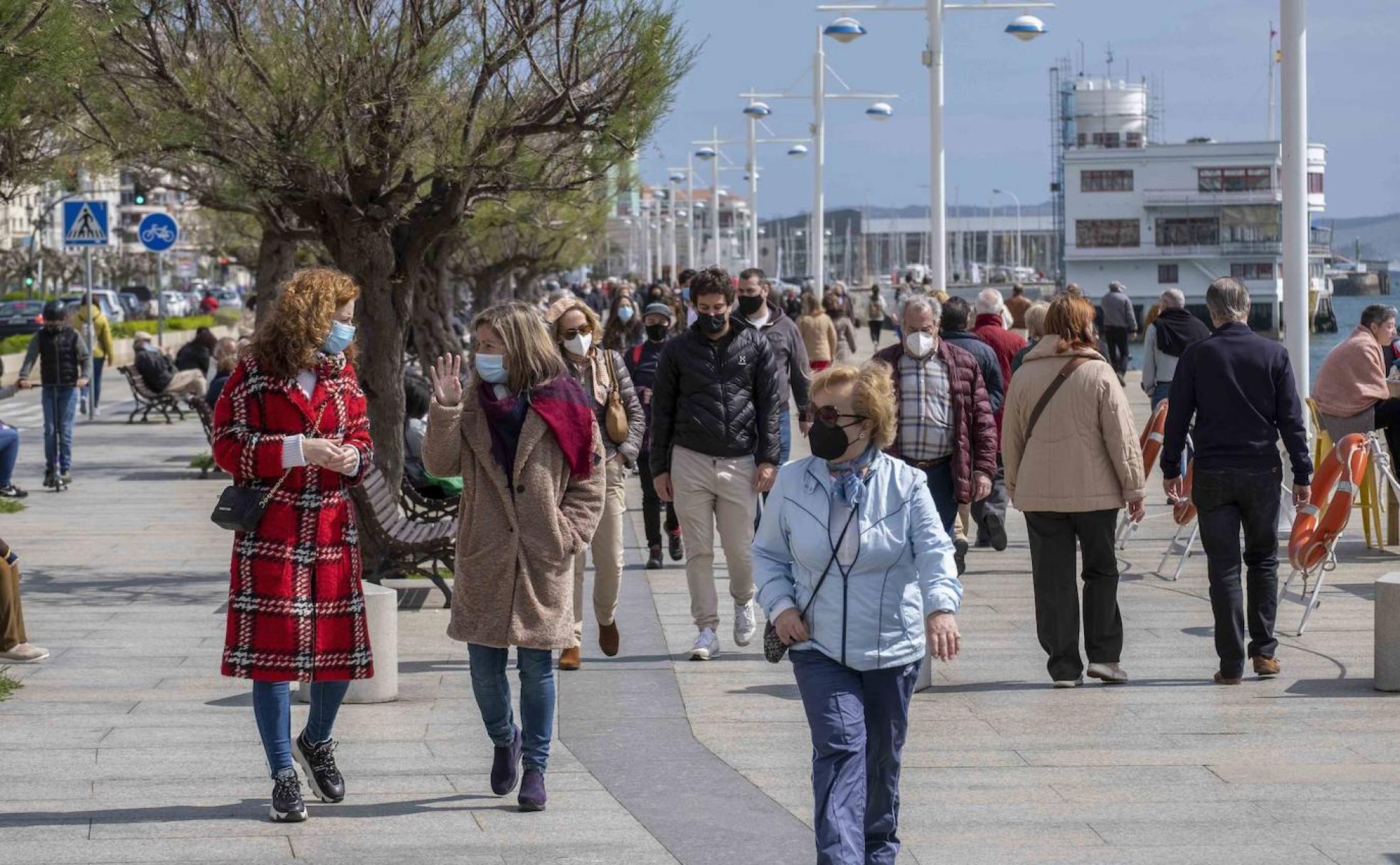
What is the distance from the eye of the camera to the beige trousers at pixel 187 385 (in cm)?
2706

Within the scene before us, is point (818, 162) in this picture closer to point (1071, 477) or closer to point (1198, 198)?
point (1071, 477)

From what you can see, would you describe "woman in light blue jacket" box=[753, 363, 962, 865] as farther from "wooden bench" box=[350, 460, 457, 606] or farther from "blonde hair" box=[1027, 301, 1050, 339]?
"blonde hair" box=[1027, 301, 1050, 339]

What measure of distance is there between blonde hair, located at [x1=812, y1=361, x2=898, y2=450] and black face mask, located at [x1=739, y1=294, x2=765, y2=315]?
6536 mm

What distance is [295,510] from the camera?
641 centimetres

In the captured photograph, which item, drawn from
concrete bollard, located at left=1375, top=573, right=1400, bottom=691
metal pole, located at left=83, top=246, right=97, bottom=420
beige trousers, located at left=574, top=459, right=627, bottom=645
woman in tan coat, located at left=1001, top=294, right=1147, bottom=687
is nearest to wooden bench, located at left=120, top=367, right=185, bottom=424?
metal pole, located at left=83, top=246, right=97, bottom=420

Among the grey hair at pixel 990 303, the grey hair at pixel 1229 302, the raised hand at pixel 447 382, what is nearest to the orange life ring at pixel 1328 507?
the grey hair at pixel 1229 302

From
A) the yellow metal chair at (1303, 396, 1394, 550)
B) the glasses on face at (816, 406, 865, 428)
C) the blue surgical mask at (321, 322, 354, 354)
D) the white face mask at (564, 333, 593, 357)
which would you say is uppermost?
the blue surgical mask at (321, 322, 354, 354)

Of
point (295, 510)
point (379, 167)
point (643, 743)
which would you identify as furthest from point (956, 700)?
point (379, 167)

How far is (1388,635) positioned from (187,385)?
2103cm

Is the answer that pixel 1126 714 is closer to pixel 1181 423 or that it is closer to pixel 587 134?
pixel 1181 423

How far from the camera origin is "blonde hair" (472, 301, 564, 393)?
21.8 ft

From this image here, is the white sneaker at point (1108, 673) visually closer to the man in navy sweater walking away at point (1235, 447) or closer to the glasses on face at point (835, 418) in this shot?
the man in navy sweater walking away at point (1235, 447)

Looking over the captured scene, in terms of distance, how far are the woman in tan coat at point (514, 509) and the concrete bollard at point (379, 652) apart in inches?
78.7

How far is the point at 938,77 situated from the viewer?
2622 cm
